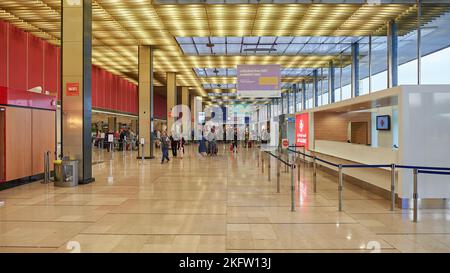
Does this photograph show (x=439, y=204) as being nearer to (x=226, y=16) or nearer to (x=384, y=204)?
(x=384, y=204)

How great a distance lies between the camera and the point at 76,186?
1029 centimetres

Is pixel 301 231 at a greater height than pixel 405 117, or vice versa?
pixel 405 117

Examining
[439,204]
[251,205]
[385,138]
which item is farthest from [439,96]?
[385,138]

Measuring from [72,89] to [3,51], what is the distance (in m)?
7.18

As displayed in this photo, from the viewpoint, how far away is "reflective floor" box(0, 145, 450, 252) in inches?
191

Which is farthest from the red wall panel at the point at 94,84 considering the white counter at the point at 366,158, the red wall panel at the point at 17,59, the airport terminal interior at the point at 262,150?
the white counter at the point at 366,158

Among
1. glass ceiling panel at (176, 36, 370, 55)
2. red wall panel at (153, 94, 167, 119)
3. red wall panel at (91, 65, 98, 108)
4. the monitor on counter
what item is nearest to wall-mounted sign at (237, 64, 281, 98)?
glass ceiling panel at (176, 36, 370, 55)

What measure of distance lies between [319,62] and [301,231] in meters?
21.3

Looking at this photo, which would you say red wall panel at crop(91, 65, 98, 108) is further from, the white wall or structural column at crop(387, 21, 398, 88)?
the white wall

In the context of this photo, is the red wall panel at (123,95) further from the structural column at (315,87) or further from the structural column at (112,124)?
the structural column at (315,87)

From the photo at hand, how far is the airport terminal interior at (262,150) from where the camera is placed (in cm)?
555

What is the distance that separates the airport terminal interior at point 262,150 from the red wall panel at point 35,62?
86 mm

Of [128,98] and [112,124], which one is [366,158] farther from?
[112,124]

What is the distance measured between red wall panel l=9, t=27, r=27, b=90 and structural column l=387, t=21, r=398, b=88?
16.9 meters
